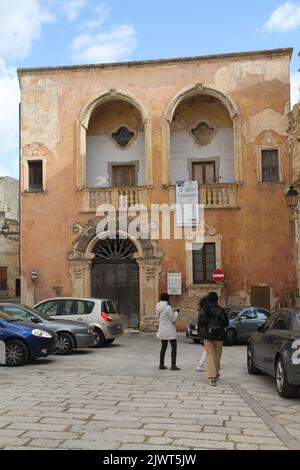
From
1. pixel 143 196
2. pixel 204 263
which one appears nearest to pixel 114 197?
pixel 143 196

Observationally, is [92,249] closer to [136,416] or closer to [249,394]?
[249,394]

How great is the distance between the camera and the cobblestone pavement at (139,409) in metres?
6.33

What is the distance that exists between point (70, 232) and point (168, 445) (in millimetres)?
18646

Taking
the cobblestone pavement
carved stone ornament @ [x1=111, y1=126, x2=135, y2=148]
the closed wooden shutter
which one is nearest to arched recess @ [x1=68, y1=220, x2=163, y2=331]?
the closed wooden shutter

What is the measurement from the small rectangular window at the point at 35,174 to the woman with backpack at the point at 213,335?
15.6 meters

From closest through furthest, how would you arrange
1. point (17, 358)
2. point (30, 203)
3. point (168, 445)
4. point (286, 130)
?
point (168, 445) < point (17, 358) < point (286, 130) < point (30, 203)

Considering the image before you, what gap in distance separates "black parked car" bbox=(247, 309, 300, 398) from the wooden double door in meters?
12.6

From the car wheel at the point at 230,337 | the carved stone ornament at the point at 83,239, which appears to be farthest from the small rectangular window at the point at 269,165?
the car wheel at the point at 230,337

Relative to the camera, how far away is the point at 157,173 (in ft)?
78.7

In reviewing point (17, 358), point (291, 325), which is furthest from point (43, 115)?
point (291, 325)

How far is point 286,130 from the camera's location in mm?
23234

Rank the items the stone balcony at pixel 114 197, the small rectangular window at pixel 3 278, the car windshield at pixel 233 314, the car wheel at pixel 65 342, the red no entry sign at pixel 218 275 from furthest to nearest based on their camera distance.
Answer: the small rectangular window at pixel 3 278
the stone balcony at pixel 114 197
the red no entry sign at pixel 218 275
the car windshield at pixel 233 314
the car wheel at pixel 65 342

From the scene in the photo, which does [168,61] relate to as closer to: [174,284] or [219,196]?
[219,196]

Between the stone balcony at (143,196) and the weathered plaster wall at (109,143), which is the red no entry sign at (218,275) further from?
the weathered plaster wall at (109,143)
